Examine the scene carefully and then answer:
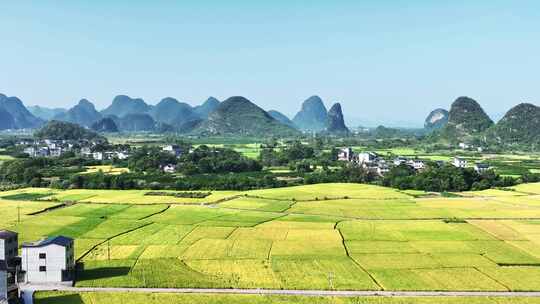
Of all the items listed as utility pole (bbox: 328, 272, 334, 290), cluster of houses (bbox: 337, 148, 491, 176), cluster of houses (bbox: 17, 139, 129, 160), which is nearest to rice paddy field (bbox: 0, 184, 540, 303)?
utility pole (bbox: 328, 272, 334, 290)

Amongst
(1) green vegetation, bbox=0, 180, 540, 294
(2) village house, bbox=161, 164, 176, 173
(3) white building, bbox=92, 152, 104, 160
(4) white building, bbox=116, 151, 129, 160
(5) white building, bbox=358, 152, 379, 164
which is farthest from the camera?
(3) white building, bbox=92, 152, 104, 160

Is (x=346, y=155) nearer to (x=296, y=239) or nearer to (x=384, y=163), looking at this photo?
(x=384, y=163)

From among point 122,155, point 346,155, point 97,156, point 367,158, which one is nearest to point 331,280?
point 367,158

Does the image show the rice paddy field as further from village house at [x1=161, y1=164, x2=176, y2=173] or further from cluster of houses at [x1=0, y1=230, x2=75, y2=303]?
village house at [x1=161, y1=164, x2=176, y2=173]

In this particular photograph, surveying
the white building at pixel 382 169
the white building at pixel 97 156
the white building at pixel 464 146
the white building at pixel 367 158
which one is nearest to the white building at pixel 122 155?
the white building at pixel 97 156

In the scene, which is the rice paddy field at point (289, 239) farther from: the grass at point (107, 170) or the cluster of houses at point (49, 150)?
the cluster of houses at point (49, 150)

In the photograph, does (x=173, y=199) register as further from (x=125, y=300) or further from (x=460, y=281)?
(x=460, y=281)

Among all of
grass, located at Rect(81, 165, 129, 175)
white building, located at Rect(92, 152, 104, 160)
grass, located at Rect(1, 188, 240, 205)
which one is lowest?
grass, located at Rect(1, 188, 240, 205)
